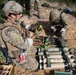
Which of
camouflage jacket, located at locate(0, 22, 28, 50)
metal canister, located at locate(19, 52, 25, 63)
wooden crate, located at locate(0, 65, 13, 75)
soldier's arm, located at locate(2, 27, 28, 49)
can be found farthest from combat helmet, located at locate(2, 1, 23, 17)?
wooden crate, located at locate(0, 65, 13, 75)

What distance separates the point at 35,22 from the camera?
37.9 ft

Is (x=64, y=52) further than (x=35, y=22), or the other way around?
(x=35, y=22)

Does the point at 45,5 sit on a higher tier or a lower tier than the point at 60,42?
higher

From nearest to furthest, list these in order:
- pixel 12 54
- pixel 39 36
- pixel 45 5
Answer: pixel 12 54, pixel 39 36, pixel 45 5

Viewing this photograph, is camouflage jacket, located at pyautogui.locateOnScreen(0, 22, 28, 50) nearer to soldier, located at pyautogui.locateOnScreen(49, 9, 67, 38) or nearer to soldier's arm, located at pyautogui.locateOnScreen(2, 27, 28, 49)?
soldier's arm, located at pyautogui.locateOnScreen(2, 27, 28, 49)

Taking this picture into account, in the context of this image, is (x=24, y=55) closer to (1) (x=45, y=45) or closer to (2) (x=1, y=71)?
(2) (x=1, y=71)

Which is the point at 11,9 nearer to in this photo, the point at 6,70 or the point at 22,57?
the point at 22,57

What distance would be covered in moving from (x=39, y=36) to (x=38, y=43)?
0.99m

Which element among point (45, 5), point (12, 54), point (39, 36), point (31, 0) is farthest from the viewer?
point (45, 5)

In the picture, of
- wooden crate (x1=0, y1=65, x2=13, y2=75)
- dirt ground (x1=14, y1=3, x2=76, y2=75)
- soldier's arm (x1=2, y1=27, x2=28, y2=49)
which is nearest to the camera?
soldier's arm (x1=2, y1=27, x2=28, y2=49)

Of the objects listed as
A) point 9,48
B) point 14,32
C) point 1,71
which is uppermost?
point 14,32

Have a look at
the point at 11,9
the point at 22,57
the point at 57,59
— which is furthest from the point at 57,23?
the point at 11,9

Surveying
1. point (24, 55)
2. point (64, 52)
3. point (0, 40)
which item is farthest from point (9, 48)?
point (64, 52)

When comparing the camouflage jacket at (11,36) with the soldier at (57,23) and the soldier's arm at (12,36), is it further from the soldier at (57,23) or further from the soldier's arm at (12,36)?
the soldier at (57,23)
